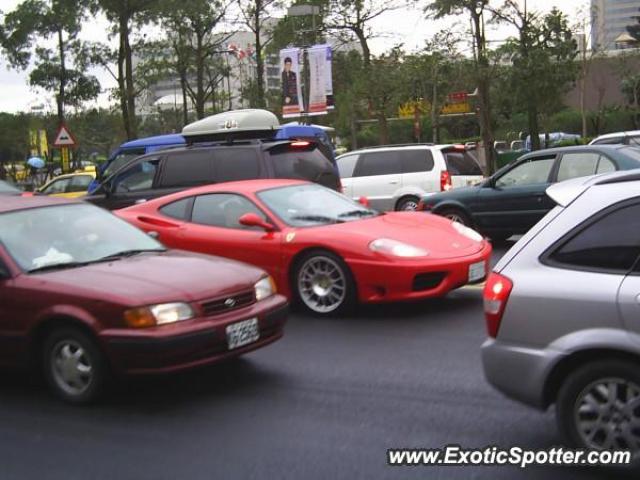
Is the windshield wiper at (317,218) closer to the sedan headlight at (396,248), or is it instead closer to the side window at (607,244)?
the sedan headlight at (396,248)

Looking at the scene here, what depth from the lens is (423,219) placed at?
27.1ft

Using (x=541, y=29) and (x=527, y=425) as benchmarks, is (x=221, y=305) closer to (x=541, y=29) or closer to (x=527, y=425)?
(x=527, y=425)

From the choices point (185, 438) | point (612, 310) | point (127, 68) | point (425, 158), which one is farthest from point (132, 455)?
point (127, 68)

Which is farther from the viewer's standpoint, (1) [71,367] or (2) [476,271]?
(2) [476,271]

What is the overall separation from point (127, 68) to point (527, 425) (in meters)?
26.5

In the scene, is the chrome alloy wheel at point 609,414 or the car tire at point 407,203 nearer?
the chrome alloy wheel at point 609,414

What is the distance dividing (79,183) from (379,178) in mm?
8948

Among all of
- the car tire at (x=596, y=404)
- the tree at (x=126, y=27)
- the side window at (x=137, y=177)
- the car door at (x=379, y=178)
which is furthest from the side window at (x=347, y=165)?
the tree at (x=126, y=27)

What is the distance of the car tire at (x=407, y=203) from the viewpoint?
15391 mm

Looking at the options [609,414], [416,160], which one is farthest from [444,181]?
[609,414]

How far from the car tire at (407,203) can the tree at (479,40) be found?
33.5 feet

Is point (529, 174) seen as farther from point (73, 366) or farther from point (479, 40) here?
point (479, 40)

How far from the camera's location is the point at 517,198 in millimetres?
11438

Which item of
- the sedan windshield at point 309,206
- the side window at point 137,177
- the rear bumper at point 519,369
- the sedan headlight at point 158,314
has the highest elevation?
the side window at point 137,177
